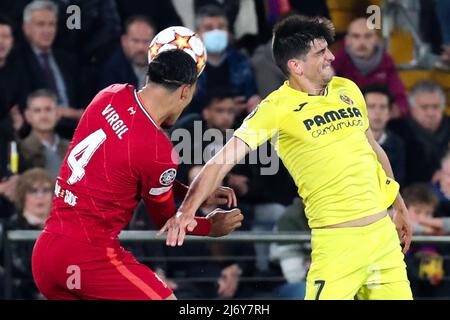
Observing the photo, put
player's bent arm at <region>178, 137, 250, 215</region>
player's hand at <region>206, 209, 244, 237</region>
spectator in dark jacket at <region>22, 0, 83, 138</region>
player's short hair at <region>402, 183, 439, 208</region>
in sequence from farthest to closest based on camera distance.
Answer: player's short hair at <region>402, 183, 439, 208</region>, spectator in dark jacket at <region>22, 0, 83, 138</region>, player's hand at <region>206, 209, 244, 237</region>, player's bent arm at <region>178, 137, 250, 215</region>

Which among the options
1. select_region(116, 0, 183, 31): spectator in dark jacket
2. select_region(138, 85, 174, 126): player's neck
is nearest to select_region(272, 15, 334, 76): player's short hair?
select_region(138, 85, 174, 126): player's neck

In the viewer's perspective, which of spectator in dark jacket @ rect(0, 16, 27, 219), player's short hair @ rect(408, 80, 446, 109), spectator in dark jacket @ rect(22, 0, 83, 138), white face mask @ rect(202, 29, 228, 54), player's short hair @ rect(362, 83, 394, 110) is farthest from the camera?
player's short hair @ rect(408, 80, 446, 109)

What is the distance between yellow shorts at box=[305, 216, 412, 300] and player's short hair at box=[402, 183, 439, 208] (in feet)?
10.2

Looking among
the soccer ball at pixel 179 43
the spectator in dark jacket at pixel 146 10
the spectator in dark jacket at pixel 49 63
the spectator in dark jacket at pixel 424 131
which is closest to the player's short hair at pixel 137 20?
the spectator in dark jacket at pixel 146 10

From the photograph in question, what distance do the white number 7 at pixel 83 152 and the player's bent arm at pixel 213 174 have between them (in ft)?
1.80

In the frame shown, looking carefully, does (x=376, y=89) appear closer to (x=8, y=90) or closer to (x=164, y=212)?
(x=8, y=90)

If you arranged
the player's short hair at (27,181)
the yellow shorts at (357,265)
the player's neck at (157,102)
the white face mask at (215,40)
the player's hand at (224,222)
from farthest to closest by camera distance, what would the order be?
the white face mask at (215,40)
the player's short hair at (27,181)
the player's hand at (224,222)
the yellow shorts at (357,265)
the player's neck at (157,102)

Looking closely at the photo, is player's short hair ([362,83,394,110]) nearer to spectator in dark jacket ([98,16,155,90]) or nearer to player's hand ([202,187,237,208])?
spectator in dark jacket ([98,16,155,90])

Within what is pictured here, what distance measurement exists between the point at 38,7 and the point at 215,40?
1369 millimetres

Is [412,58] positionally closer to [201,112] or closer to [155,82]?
[201,112]

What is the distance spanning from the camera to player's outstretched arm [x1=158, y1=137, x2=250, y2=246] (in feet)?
20.9

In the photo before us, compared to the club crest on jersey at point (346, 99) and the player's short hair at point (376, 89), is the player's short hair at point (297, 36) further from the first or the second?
the player's short hair at point (376, 89)

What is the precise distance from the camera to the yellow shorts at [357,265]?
6594mm

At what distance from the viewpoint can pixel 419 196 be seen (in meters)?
9.77
